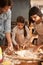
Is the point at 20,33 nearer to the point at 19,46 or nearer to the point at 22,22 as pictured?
the point at 22,22

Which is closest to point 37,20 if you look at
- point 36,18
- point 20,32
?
point 36,18

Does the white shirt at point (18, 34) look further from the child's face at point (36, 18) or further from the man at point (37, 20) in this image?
the child's face at point (36, 18)

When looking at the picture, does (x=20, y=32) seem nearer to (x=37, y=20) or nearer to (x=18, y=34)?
(x=18, y=34)

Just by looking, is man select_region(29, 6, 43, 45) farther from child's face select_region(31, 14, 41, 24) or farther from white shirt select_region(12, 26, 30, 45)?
white shirt select_region(12, 26, 30, 45)

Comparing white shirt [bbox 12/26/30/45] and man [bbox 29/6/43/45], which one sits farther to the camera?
white shirt [bbox 12/26/30/45]

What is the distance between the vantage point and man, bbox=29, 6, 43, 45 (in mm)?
1896

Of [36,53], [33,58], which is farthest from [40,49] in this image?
[33,58]

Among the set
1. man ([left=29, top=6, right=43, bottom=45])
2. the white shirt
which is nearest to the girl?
the white shirt

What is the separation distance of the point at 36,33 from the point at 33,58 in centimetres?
71

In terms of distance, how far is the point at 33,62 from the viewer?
1339 mm

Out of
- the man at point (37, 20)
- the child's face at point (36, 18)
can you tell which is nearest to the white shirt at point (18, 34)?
the man at point (37, 20)

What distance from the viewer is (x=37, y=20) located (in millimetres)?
1982

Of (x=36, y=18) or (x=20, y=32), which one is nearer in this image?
(x=36, y=18)

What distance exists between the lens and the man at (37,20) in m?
1.90
